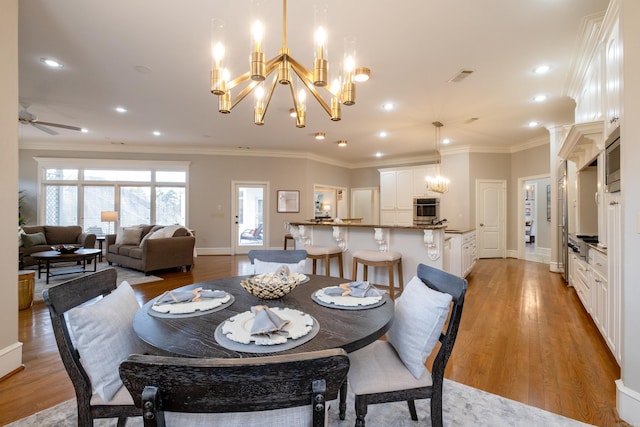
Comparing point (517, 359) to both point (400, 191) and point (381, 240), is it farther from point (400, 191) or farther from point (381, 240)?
point (400, 191)

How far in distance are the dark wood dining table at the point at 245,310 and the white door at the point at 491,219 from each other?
6662 millimetres

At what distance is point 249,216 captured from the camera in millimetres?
8016

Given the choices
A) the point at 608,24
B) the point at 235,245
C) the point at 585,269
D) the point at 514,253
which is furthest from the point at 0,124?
the point at 514,253

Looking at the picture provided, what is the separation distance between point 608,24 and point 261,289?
3343 mm

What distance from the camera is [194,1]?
231 centimetres

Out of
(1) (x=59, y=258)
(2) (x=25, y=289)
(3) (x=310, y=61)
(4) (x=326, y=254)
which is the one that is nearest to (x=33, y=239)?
(1) (x=59, y=258)

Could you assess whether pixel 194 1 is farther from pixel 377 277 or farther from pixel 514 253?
pixel 514 253

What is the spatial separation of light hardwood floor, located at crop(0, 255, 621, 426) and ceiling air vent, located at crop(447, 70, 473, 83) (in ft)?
9.26

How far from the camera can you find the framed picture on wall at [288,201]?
7.93 metres

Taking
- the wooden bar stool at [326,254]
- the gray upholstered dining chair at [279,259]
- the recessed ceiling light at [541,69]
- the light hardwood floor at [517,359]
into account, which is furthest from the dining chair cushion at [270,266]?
the recessed ceiling light at [541,69]

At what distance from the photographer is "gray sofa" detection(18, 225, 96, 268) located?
213 inches

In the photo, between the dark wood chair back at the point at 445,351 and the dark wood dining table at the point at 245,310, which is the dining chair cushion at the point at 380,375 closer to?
the dark wood chair back at the point at 445,351

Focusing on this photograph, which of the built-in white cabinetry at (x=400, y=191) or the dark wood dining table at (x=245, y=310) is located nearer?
the dark wood dining table at (x=245, y=310)

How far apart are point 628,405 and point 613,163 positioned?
1629mm
